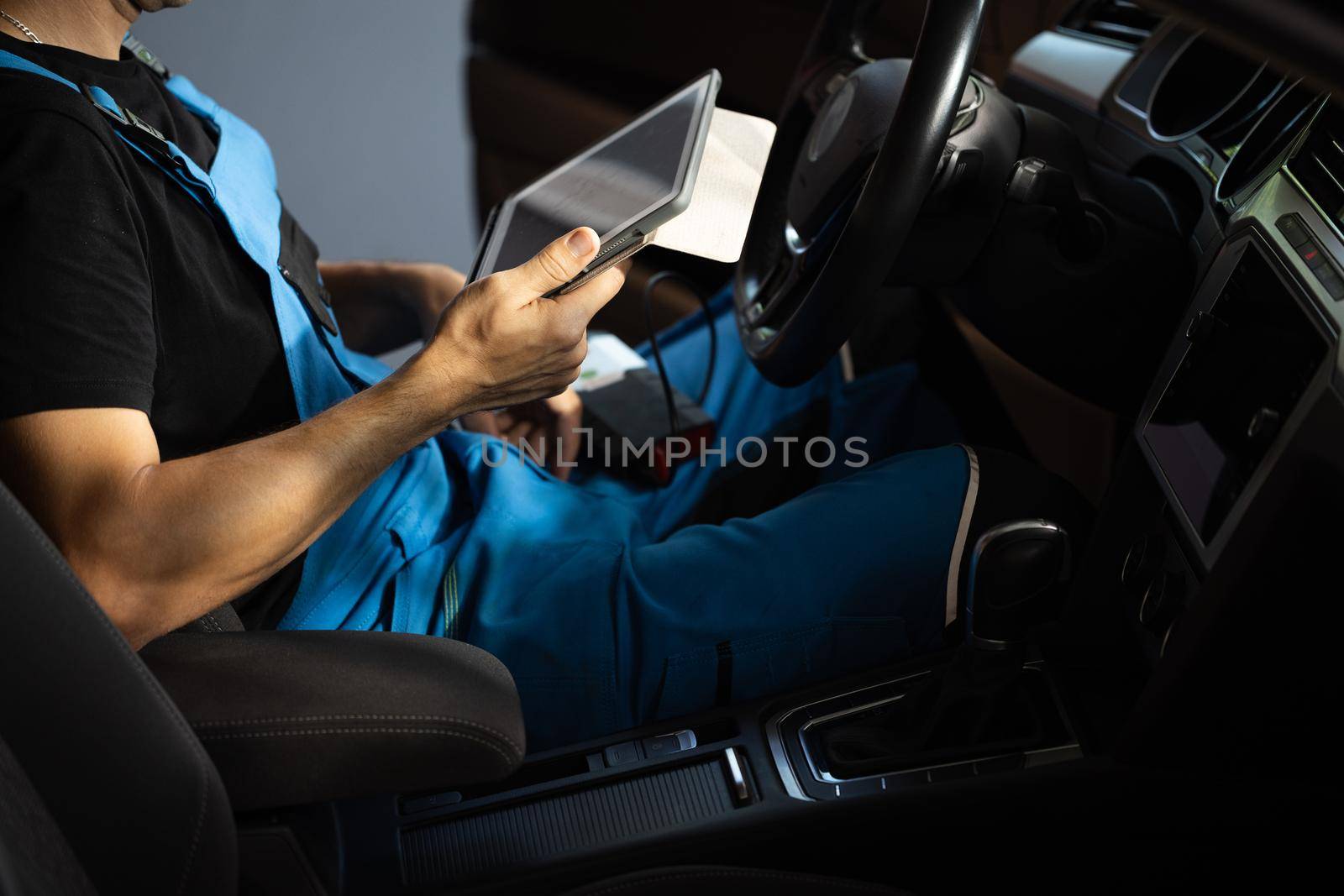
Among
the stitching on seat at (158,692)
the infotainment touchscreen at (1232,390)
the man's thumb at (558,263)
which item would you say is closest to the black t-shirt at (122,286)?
the stitching on seat at (158,692)

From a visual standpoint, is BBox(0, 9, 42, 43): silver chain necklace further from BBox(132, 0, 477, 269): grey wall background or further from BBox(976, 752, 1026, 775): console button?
BBox(132, 0, 477, 269): grey wall background

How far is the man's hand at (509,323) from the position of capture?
657 mm

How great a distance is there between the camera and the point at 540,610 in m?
0.72

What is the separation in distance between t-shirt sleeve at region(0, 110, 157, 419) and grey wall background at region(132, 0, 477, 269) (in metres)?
1.01

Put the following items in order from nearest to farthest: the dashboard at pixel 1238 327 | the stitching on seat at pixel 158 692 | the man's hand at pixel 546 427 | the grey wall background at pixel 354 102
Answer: the stitching on seat at pixel 158 692, the dashboard at pixel 1238 327, the man's hand at pixel 546 427, the grey wall background at pixel 354 102

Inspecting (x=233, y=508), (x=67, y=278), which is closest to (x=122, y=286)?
(x=67, y=278)

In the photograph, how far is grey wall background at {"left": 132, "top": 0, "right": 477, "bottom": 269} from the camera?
153cm

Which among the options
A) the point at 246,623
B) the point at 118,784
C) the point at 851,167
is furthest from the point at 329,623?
the point at 851,167

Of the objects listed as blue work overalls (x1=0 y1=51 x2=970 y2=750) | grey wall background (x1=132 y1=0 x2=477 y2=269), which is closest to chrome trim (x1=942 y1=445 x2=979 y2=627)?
blue work overalls (x1=0 y1=51 x2=970 y2=750)

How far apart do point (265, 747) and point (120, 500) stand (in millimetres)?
155

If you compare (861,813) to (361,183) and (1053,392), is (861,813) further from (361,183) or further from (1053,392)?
(361,183)

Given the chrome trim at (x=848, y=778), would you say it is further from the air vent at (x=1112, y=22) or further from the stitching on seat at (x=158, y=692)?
the air vent at (x=1112, y=22)

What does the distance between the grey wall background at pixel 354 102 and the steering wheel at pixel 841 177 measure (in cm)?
95

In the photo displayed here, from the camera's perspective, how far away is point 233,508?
23.1 inches
